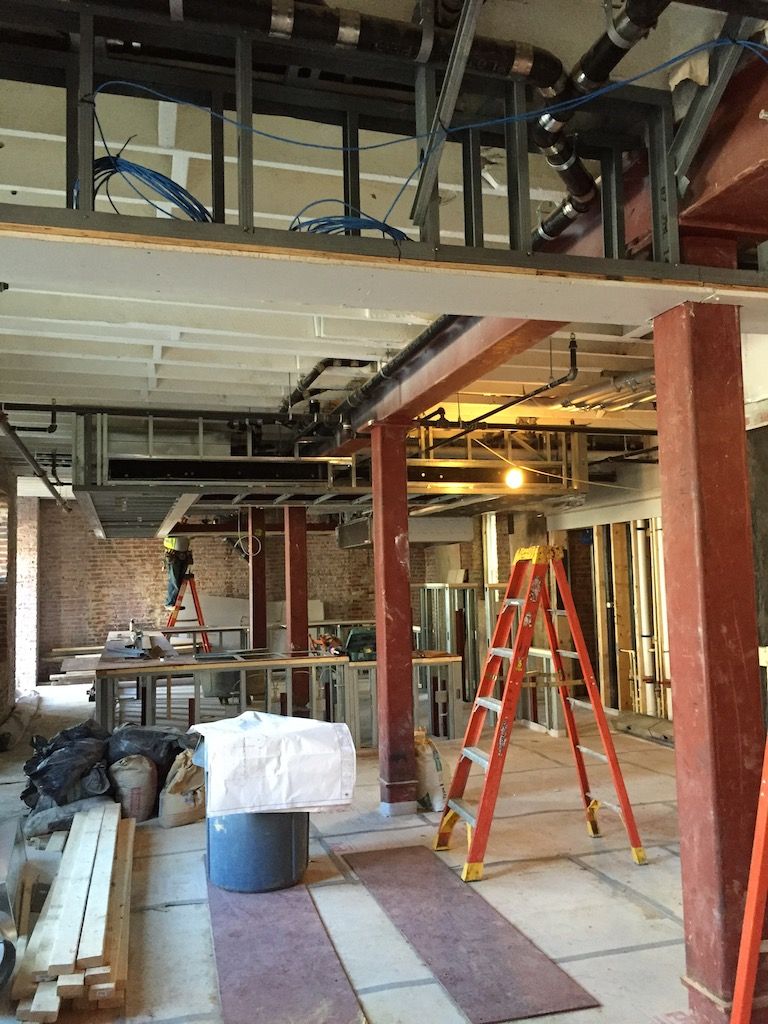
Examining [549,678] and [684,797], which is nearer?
[684,797]

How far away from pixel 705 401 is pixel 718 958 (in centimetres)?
175

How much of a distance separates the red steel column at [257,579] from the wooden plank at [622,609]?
4220 mm

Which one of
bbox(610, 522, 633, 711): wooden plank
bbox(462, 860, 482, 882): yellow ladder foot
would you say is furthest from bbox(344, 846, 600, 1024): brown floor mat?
bbox(610, 522, 633, 711): wooden plank

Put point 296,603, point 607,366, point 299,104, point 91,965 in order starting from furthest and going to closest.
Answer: point 296,603 < point 607,366 < point 91,965 < point 299,104

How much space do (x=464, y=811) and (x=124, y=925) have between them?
1.75 meters

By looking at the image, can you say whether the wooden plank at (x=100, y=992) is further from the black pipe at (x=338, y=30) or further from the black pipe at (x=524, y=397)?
the black pipe at (x=524, y=397)

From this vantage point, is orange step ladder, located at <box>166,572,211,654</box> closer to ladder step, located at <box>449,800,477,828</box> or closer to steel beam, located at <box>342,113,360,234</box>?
ladder step, located at <box>449,800,477,828</box>

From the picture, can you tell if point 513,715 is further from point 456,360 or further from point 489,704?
point 456,360

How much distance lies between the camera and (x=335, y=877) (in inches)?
159

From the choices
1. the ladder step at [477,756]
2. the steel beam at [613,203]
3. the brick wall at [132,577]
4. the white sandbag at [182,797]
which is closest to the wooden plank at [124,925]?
the white sandbag at [182,797]

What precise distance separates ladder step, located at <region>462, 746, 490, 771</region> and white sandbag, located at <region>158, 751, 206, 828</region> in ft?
5.93

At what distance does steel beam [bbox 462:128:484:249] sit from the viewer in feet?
7.70

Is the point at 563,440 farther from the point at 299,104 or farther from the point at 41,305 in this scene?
the point at 299,104

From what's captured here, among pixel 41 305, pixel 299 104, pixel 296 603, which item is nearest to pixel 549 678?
pixel 296 603
